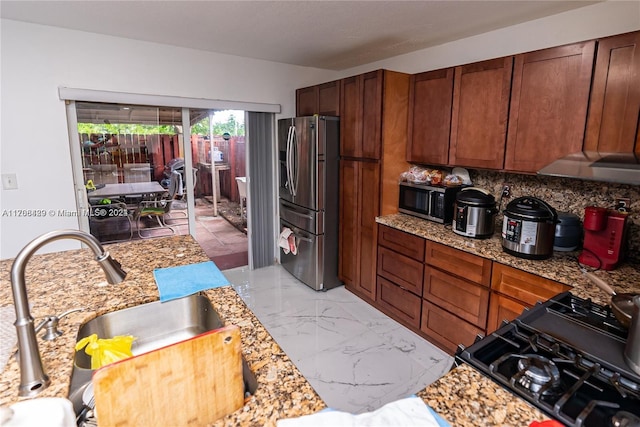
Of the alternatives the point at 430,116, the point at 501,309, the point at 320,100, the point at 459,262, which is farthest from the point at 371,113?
the point at 501,309

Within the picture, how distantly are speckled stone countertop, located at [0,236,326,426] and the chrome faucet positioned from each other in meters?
0.03

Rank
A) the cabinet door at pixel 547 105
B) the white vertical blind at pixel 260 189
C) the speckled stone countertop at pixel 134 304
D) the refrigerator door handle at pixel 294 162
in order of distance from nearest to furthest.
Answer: the speckled stone countertop at pixel 134 304
the cabinet door at pixel 547 105
the refrigerator door handle at pixel 294 162
the white vertical blind at pixel 260 189

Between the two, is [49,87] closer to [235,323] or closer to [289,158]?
[289,158]

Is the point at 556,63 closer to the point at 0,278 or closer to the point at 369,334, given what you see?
the point at 369,334

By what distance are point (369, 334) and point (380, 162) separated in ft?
4.81

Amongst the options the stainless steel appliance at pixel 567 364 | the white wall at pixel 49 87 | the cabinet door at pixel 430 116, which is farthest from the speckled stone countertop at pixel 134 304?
the cabinet door at pixel 430 116

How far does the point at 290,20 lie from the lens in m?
2.48

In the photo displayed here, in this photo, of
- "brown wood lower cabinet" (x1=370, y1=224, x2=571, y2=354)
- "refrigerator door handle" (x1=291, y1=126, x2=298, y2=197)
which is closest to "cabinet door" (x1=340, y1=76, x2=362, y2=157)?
"refrigerator door handle" (x1=291, y1=126, x2=298, y2=197)

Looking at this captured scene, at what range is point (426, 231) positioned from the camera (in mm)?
2666

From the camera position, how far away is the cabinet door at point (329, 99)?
334 cm

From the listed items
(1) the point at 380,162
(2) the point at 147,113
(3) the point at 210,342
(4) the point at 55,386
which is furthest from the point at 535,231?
(2) the point at 147,113

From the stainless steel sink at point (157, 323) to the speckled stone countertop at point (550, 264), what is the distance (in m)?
1.72

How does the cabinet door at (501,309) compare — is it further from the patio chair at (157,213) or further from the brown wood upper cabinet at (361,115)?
the patio chair at (157,213)

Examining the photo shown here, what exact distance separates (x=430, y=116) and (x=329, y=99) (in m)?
1.07
